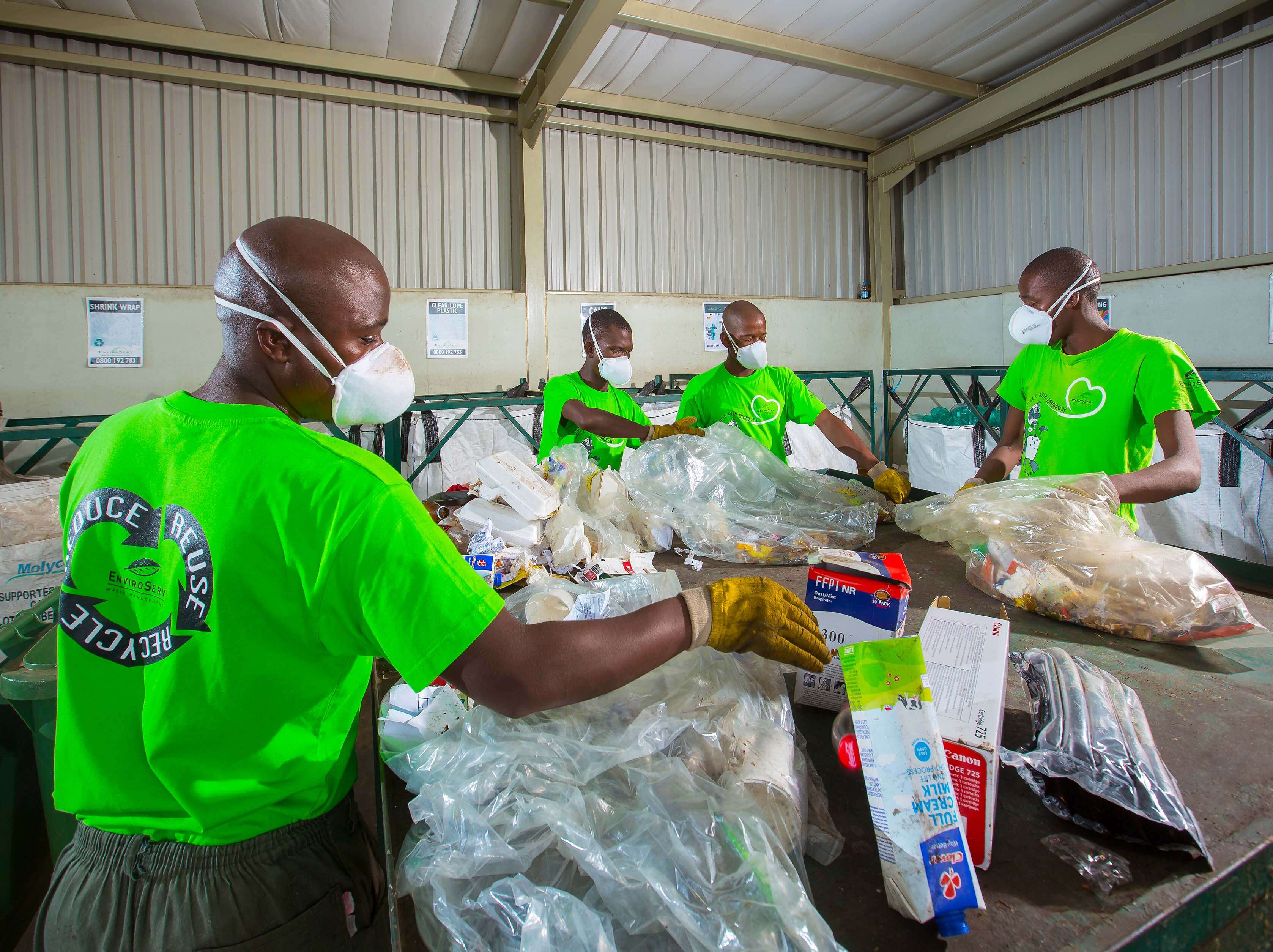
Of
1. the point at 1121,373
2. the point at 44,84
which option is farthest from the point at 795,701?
the point at 44,84

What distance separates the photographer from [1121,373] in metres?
1.92

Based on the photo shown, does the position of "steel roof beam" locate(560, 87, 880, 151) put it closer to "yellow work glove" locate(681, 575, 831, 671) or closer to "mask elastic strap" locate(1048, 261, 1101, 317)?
"mask elastic strap" locate(1048, 261, 1101, 317)

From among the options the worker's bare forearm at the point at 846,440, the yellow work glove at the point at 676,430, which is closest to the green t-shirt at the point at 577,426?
the yellow work glove at the point at 676,430

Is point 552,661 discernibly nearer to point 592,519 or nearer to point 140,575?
point 140,575

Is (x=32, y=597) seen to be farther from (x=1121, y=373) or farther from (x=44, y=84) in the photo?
(x=1121, y=373)

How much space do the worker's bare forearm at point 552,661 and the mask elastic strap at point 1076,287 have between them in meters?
1.91

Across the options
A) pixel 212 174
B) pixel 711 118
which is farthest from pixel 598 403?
pixel 711 118

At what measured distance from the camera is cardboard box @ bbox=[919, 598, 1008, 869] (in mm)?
794

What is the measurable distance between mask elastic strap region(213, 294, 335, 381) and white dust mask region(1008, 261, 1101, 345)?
200 centimetres

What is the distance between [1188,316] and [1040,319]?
378 cm

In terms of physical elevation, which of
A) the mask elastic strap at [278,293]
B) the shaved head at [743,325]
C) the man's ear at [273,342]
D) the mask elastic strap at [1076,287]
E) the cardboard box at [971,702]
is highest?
the shaved head at [743,325]

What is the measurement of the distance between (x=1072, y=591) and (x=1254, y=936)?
0.72m

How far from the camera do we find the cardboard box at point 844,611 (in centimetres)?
114

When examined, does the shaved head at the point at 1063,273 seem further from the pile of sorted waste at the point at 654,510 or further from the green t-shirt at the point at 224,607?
the green t-shirt at the point at 224,607
